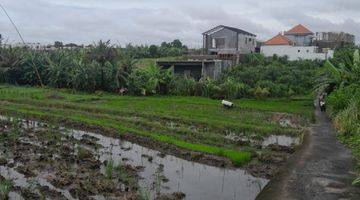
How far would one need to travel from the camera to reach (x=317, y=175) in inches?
483

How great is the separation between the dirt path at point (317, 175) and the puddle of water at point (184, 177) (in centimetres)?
65

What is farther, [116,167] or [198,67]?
[198,67]

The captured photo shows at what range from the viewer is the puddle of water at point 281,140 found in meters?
17.1

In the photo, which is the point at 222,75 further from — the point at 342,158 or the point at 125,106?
the point at 342,158

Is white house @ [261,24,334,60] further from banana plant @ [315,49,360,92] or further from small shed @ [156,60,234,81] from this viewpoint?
banana plant @ [315,49,360,92]

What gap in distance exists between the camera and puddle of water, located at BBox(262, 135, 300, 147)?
674 inches

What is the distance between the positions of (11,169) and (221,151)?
6.30 meters

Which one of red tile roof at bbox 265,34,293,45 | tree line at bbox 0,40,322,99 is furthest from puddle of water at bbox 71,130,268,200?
red tile roof at bbox 265,34,293,45

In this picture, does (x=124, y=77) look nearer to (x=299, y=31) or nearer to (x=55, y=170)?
(x=55, y=170)

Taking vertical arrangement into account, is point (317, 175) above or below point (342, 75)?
below

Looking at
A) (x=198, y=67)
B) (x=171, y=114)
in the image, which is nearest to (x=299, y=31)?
(x=198, y=67)

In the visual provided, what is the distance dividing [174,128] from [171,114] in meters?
3.40

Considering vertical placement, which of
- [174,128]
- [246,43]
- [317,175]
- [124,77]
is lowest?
[317,175]

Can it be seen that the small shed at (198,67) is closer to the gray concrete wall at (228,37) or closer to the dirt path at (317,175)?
the gray concrete wall at (228,37)
